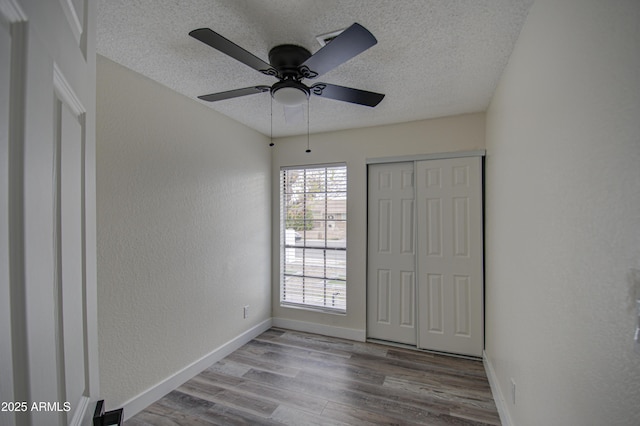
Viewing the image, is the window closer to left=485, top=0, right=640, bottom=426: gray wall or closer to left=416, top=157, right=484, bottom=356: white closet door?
left=416, top=157, right=484, bottom=356: white closet door

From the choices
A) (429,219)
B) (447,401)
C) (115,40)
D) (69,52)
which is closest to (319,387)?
(447,401)

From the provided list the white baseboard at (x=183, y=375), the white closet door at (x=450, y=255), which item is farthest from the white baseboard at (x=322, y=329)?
the white closet door at (x=450, y=255)

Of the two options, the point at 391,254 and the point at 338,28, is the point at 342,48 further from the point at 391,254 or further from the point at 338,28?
the point at 391,254

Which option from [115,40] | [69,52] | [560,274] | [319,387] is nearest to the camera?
[69,52]

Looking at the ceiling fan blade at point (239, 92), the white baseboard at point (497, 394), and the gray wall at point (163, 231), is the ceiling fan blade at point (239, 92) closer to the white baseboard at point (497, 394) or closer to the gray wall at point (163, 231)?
the gray wall at point (163, 231)

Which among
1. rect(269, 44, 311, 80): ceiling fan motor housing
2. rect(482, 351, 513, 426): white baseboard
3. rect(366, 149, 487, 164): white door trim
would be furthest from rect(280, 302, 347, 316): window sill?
rect(269, 44, 311, 80): ceiling fan motor housing

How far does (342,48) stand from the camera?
1.41 metres

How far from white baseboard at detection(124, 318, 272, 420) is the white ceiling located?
2.44 metres

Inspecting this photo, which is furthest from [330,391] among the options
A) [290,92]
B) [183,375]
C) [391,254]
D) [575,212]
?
[290,92]

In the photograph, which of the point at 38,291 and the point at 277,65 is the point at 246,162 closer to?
the point at 277,65

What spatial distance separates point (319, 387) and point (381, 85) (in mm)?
2605

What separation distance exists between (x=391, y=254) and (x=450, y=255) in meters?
0.63

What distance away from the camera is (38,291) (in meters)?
0.43

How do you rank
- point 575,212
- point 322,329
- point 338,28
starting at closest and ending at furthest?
point 575,212
point 338,28
point 322,329
